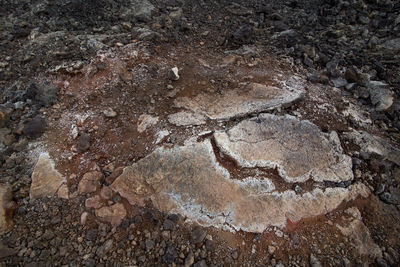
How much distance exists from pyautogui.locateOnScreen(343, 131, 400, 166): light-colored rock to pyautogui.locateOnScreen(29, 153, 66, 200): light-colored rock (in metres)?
2.70

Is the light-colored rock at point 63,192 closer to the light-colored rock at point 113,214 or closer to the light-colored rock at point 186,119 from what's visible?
the light-colored rock at point 113,214

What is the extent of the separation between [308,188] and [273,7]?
11.7ft

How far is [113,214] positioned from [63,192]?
495 millimetres

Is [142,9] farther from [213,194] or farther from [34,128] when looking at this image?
[213,194]

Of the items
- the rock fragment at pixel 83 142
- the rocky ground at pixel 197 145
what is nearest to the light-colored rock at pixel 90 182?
the rocky ground at pixel 197 145

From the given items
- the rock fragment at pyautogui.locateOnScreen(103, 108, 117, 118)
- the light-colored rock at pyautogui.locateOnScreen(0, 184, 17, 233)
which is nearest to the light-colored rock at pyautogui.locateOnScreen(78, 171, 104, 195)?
the light-colored rock at pyautogui.locateOnScreen(0, 184, 17, 233)

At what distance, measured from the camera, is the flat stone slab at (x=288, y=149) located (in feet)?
7.00

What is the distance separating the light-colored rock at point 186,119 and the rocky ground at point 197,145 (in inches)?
0.5

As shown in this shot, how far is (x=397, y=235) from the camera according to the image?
1890mm

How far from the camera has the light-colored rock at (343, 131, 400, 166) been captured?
2.25m

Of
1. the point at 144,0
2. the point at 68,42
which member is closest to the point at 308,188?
the point at 68,42

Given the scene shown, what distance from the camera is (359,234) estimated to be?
6.16 ft

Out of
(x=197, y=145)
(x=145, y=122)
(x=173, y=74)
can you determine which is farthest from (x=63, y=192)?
(x=173, y=74)

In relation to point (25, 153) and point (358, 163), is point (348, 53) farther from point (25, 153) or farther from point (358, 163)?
point (25, 153)
